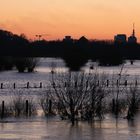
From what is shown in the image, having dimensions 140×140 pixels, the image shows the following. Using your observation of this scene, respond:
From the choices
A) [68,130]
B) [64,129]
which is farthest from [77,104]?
[68,130]

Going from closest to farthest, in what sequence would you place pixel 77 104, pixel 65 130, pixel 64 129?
pixel 65 130
pixel 64 129
pixel 77 104

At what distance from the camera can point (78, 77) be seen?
29.0m

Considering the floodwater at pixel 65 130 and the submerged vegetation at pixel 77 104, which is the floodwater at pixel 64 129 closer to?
the floodwater at pixel 65 130

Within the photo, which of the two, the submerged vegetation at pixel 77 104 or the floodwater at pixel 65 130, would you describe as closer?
the floodwater at pixel 65 130

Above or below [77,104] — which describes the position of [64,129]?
below

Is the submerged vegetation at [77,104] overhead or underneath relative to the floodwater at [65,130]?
overhead

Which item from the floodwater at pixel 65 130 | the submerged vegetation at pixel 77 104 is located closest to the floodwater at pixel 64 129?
the floodwater at pixel 65 130

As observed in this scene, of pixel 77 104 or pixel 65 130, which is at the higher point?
pixel 77 104

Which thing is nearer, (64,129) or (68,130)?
(68,130)

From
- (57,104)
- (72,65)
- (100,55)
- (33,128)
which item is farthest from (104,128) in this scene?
(100,55)

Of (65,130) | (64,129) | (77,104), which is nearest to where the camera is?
(65,130)

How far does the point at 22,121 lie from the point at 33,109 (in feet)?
12.0

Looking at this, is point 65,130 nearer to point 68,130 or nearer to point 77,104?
point 68,130

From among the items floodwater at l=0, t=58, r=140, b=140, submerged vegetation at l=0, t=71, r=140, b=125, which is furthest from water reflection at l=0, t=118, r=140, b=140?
submerged vegetation at l=0, t=71, r=140, b=125
